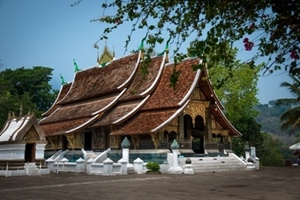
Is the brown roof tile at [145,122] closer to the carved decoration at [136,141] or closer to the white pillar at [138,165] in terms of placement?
the carved decoration at [136,141]

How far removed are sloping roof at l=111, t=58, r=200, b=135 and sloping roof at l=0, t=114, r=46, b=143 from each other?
3618mm

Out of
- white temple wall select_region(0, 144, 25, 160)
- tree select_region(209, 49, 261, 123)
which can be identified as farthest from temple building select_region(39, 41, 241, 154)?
tree select_region(209, 49, 261, 123)

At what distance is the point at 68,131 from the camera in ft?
63.7

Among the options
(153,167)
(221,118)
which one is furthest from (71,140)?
(221,118)

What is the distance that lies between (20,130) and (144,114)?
20.4 feet

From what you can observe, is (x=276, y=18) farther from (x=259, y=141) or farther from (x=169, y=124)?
(x=259, y=141)

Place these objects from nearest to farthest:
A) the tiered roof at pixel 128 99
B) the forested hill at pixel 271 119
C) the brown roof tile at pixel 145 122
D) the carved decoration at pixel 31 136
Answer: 1. the carved decoration at pixel 31 136
2. the brown roof tile at pixel 145 122
3. the tiered roof at pixel 128 99
4. the forested hill at pixel 271 119

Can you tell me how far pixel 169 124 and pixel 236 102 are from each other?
11.2 metres

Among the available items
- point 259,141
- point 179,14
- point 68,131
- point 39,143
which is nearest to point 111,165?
point 39,143

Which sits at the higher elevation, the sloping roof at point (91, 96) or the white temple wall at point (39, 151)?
the sloping roof at point (91, 96)

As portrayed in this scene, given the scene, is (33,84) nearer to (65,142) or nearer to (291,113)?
(65,142)

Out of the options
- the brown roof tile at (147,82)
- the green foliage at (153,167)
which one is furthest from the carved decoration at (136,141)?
the brown roof tile at (147,82)

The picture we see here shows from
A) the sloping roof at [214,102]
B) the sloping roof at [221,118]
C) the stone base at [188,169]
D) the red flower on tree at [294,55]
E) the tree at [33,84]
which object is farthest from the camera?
the tree at [33,84]

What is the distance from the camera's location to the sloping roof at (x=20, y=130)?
1614 cm
